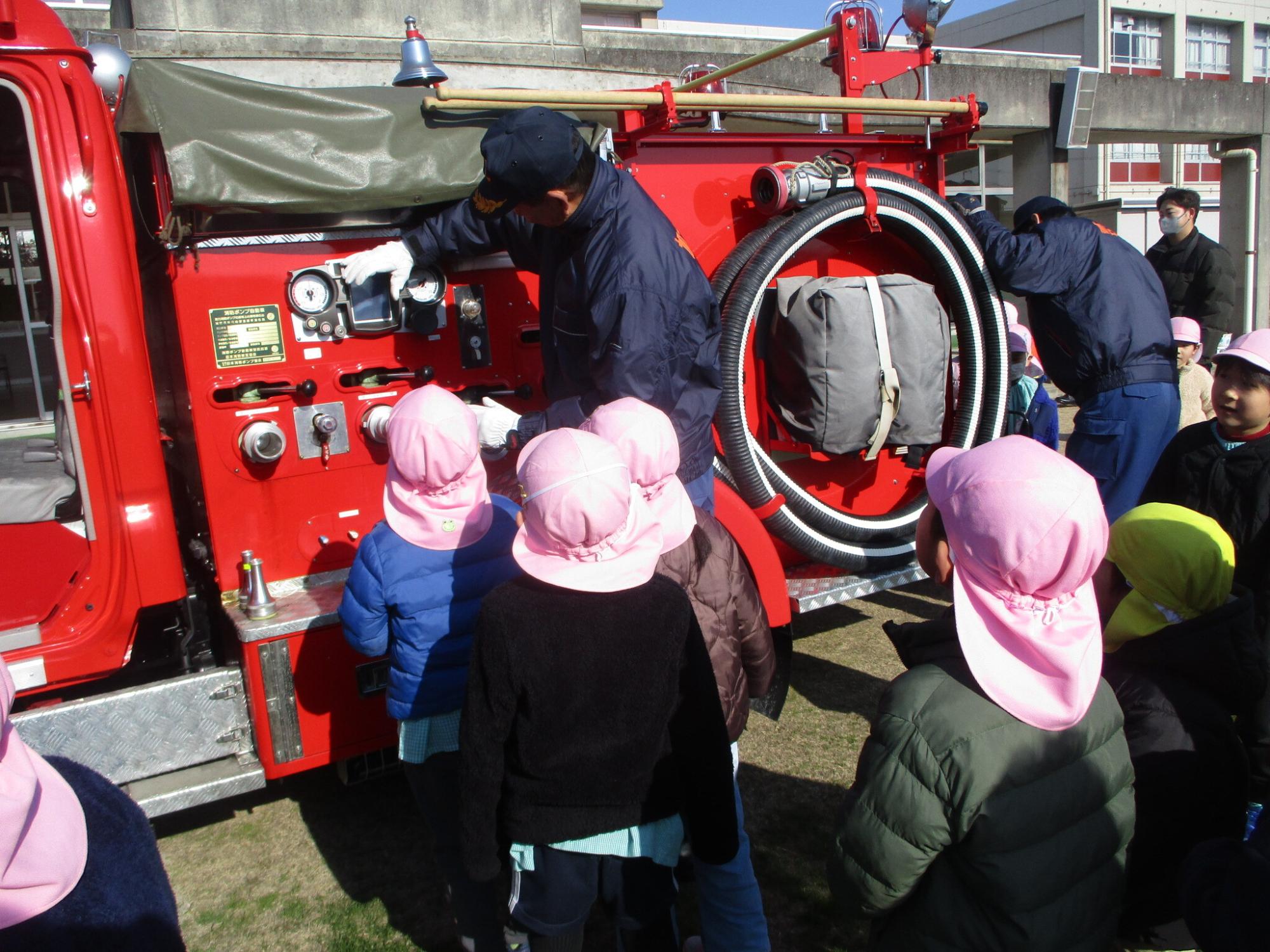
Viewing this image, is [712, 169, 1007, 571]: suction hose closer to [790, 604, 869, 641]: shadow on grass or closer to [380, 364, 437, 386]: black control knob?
[790, 604, 869, 641]: shadow on grass

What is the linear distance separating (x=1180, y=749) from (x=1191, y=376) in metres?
3.17

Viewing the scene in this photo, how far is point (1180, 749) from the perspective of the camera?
72.0 inches

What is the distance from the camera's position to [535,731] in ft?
5.86

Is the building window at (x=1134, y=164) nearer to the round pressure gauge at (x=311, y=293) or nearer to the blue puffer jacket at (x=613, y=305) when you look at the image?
the blue puffer jacket at (x=613, y=305)

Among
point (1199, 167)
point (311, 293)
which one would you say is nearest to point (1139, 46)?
point (1199, 167)

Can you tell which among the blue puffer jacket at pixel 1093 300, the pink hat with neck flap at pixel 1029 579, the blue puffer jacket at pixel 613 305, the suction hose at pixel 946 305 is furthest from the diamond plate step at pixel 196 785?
the blue puffer jacket at pixel 1093 300

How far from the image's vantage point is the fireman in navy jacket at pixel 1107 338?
373 cm

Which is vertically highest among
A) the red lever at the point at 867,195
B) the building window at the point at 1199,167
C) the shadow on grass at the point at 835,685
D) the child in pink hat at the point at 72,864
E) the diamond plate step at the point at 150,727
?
the building window at the point at 1199,167

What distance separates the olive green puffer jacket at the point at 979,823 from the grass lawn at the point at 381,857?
39.0 inches

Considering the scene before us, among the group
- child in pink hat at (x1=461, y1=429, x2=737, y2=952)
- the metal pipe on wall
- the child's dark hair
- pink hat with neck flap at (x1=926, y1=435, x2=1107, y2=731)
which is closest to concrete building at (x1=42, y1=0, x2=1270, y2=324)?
the metal pipe on wall

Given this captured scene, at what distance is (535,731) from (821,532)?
6.94 ft

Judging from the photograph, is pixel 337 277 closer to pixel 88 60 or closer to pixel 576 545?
pixel 88 60

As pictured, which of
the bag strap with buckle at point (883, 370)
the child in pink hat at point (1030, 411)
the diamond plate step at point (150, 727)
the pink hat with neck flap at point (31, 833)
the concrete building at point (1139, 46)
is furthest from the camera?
the concrete building at point (1139, 46)

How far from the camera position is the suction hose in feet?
11.0
